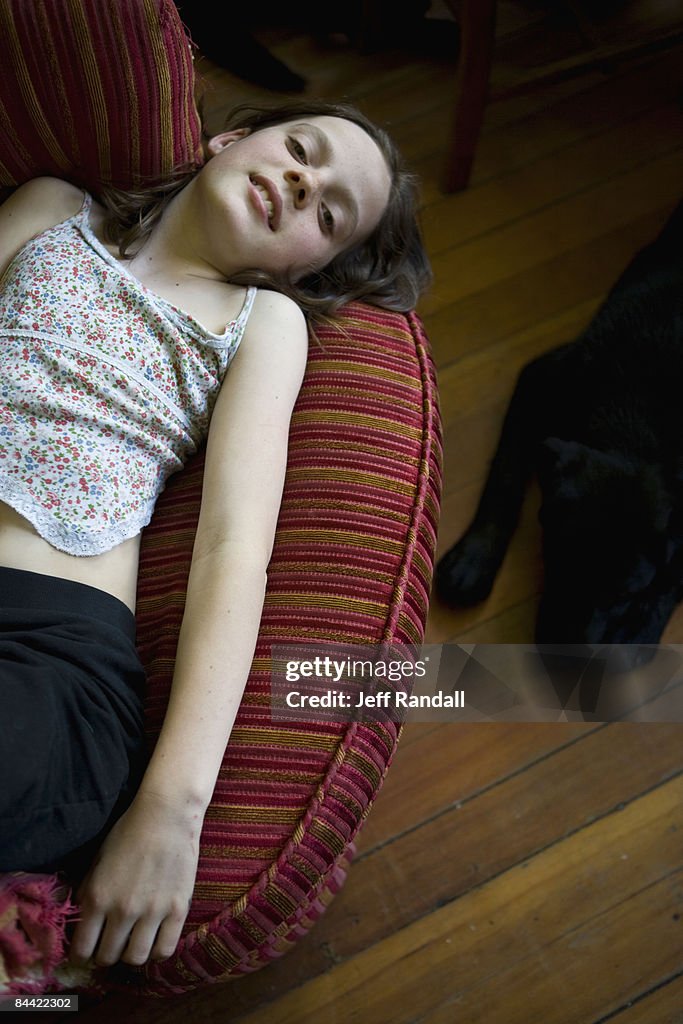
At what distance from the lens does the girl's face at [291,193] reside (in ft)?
3.53

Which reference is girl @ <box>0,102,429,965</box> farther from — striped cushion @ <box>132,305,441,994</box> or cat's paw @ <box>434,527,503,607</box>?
cat's paw @ <box>434,527,503,607</box>

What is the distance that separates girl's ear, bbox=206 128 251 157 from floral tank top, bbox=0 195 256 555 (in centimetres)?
22

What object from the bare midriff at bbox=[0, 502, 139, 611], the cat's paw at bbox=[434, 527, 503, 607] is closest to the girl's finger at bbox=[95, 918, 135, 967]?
the bare midriff at bbox=[0, 502, 139, 611]

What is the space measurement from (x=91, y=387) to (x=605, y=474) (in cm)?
72

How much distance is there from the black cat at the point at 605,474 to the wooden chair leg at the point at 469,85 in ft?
1.62

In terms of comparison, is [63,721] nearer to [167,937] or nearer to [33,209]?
[167,937]

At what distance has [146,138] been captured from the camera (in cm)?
110

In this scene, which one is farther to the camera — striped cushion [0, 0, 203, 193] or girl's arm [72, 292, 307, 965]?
striped cushion [0, 0, 203, 193]

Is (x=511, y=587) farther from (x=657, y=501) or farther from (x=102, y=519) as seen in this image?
(x=102, y=519)

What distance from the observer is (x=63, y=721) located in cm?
79

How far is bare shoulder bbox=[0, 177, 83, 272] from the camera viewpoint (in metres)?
1.09

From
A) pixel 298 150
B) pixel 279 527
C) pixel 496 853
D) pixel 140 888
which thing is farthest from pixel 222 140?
pixel 496 853

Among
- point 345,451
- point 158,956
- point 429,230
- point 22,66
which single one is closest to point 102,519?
point 345,451

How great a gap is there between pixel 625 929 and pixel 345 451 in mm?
775
